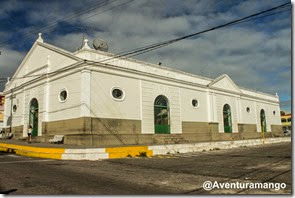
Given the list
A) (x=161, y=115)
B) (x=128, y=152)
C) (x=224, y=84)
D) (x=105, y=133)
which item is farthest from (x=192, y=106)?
(x=128, y=152)

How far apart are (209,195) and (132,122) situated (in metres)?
14.6

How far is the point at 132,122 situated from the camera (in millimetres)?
20469

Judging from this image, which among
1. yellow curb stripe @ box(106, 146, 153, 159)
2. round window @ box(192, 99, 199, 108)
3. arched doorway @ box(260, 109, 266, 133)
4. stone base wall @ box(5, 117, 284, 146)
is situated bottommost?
yellow curb stripe @ box(106, 146, 153, 159)

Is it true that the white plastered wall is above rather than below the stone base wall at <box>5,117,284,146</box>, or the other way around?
above

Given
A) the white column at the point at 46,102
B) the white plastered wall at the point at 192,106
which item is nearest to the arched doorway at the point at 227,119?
the white plastered wall at the point at 192,106

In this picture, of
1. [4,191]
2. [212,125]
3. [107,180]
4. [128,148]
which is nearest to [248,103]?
[212,125]

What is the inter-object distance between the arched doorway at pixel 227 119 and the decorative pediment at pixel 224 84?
2243mm

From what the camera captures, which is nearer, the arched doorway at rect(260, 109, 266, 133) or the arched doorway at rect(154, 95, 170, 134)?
the arched doorway at rect(154, 95, 170, 134)

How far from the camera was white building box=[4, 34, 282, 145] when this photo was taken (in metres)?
18.5

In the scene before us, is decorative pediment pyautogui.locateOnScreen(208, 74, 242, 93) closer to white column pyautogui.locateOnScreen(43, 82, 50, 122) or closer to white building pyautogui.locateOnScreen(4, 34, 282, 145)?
white building pyautogui.locateOnScreen(4, 34, 282, 145)

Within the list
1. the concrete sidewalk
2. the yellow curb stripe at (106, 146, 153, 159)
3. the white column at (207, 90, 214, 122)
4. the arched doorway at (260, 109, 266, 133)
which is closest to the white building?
the white column at (207, 90, 214, 122)

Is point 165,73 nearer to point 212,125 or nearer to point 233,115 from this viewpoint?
point 212,125

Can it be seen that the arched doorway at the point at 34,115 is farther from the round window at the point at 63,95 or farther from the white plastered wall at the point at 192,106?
the white plastered wall at the point at 192,106

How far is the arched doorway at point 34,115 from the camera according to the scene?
22.7 meters
